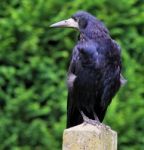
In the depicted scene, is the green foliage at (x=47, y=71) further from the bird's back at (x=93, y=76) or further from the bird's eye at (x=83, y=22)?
the bird's eye at (x=83, y=22)

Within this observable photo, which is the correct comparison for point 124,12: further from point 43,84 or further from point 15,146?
point 15,146

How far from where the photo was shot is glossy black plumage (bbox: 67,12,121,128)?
4.71 meters

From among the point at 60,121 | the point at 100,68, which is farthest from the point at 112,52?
the point at 60,121

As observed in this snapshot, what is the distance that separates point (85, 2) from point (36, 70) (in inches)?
28.7

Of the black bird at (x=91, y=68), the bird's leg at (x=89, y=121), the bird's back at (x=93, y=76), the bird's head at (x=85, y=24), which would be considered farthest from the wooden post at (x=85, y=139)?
the bird's head at (x=85, y=24)

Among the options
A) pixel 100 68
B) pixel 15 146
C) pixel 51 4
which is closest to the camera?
pixel 100 68

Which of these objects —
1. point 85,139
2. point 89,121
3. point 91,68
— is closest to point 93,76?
point 91,68

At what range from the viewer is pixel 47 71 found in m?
6.39

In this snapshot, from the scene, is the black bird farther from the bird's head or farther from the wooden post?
the wooden post

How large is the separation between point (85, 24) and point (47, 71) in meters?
1.68

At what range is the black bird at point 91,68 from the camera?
4.71 m

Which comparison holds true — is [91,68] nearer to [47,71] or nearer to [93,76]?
[93,76]

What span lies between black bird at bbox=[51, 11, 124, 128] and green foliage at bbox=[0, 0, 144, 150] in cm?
137

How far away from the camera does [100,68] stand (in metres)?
4.70
